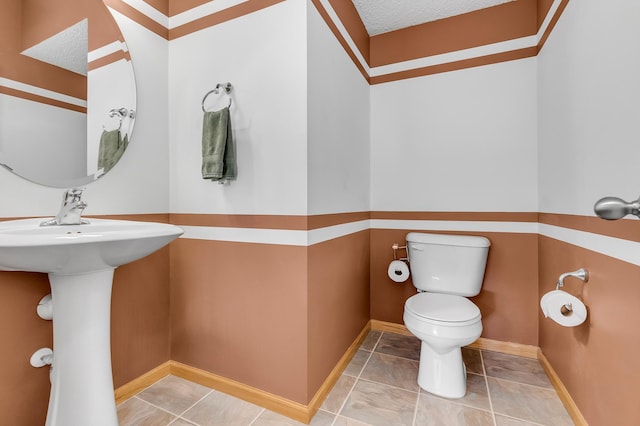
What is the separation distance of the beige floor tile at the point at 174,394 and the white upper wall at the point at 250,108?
3.20ft

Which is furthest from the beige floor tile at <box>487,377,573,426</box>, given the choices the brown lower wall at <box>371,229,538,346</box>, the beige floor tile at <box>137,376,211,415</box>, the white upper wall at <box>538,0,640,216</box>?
the beige floor tile at <box>137,376,211,415</box>

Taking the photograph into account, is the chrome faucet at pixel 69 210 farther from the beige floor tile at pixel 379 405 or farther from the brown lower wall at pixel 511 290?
the brown lower wall at pixel 511 290

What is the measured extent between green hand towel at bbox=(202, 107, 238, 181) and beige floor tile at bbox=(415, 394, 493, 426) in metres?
1.49

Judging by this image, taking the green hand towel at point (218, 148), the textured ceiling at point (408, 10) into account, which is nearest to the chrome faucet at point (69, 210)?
the green hand towel at point (218, 148)

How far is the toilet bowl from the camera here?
1.42 m

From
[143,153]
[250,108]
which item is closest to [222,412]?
[143,153]

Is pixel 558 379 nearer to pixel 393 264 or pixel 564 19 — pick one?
pixel 393 264

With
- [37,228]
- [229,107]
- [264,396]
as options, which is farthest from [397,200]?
[37,228]

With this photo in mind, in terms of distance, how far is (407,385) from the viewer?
1.60 meters

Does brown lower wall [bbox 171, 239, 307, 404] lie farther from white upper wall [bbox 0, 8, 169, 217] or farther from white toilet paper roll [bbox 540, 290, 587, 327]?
white toilet paper roll [bbox 540, 290, 587, 327]

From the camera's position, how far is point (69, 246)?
2.72ft

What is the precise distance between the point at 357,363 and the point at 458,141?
1.64m

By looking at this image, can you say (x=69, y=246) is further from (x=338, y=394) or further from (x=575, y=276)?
(x=575, y=276)

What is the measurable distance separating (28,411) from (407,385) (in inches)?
68.3
